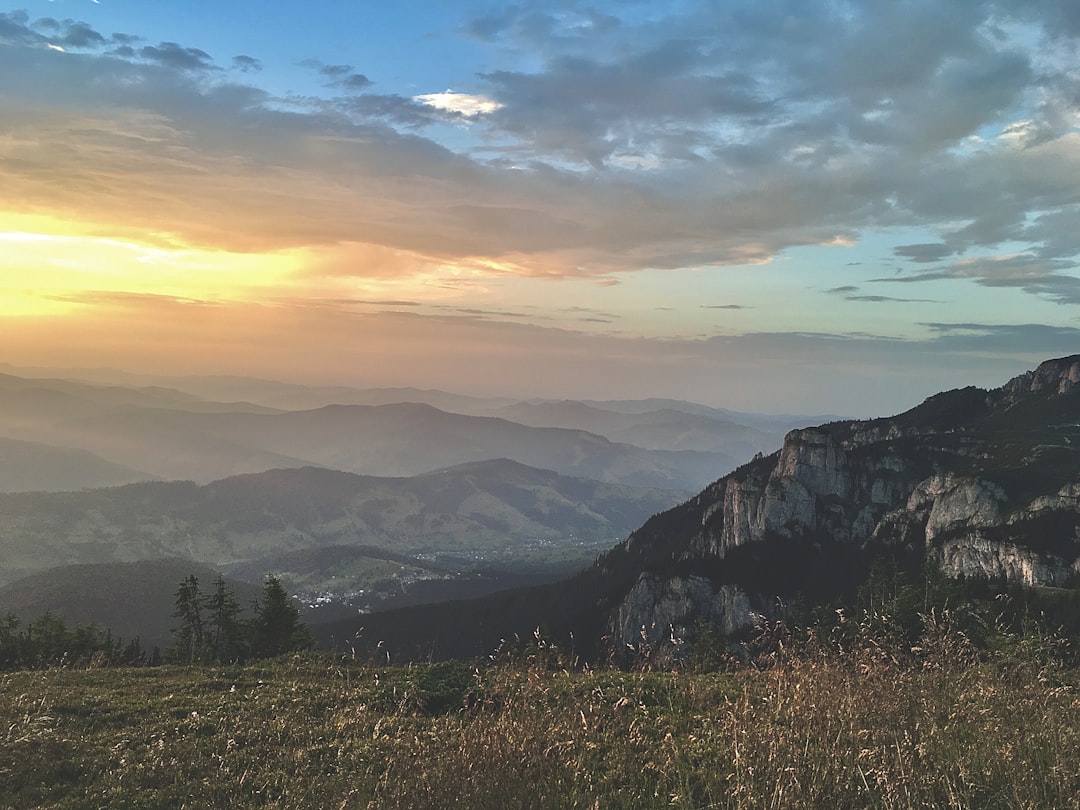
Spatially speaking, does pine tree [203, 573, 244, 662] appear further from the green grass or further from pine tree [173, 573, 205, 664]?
the green grass

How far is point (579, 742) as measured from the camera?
350 inches

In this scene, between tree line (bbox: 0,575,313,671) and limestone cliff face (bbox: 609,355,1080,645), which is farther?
limestone cliff face (bbox: 609,355,1080,645)

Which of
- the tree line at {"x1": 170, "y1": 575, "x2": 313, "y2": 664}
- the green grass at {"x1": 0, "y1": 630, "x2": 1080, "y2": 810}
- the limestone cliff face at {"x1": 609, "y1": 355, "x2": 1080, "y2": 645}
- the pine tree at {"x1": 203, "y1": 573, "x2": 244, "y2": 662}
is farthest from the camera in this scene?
the limestone cliff face at {"x1": 609, "y1": 355, "x2": 1080, "y2": 645}

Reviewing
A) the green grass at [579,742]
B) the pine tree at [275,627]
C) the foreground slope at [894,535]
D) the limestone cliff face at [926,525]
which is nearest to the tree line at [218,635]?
the pine tree at [275,627]

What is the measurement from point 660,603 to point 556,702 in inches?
7087

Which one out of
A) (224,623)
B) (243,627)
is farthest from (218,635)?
(243,627)

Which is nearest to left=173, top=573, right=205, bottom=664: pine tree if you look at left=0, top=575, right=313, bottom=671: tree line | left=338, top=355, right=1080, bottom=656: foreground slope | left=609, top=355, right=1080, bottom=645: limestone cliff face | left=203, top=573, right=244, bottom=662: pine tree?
left=0, top=575, right=313, bottom=671: tree line

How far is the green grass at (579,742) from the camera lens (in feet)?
23.1

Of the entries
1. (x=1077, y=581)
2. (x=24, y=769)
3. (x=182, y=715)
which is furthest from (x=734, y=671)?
(x=1077, y=581)

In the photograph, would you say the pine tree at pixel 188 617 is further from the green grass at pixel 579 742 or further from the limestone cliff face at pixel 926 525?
the limestone cliff face at pixel 926 525

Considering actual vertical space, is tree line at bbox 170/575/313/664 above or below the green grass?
below

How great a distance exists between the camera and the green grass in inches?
277

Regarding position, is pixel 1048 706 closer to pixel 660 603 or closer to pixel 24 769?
pixel 24 769

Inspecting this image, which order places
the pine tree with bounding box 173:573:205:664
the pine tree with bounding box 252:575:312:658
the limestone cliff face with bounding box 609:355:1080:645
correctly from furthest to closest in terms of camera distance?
the limestone cliff face with bounding box 609:355:1080:645 < the pine tree with bounding box 173:573:205:664 < the pine tree with bounding box 252:575:312:658
